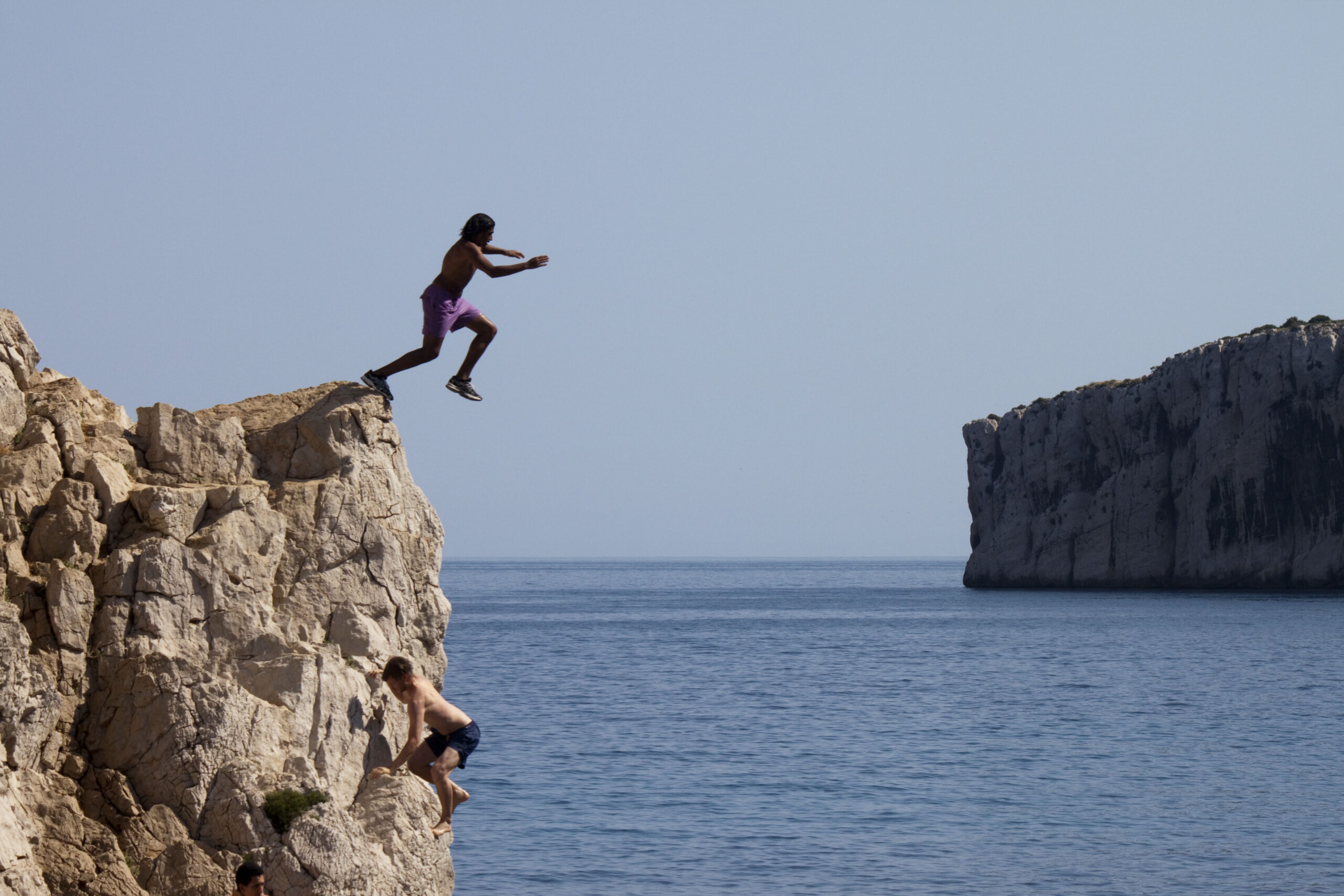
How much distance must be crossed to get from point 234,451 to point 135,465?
1.05 meters

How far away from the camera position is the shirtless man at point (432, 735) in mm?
13250

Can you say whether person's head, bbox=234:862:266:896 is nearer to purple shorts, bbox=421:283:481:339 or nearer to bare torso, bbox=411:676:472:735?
bare torso, bbox=411:676:472:735

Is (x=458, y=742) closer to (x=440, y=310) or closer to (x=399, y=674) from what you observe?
(x=399, y=674)

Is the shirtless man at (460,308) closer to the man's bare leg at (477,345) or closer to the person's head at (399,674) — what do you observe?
the man's bare leg at (477,345)

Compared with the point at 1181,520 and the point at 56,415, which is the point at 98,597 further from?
the point at 1181,520

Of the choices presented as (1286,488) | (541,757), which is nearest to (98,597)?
(541,757)

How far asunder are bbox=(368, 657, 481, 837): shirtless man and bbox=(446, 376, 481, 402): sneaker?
11.1ft

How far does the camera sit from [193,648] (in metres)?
13.9

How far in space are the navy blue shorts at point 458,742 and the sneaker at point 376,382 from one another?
13.5 feet

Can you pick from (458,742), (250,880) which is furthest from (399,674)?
(250,880)

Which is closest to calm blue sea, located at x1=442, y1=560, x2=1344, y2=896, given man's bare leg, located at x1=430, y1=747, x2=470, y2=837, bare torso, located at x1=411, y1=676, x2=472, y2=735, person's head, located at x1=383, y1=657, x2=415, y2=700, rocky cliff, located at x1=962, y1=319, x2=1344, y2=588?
man's bare leg, located at x1=430, y1=747, x2=470, y2=837

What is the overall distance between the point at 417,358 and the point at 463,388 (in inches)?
24.2

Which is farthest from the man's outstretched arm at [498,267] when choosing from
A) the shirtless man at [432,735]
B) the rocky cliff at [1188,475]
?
the rocky cliff at [1188,475]

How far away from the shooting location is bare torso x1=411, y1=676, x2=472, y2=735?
13.5 m
